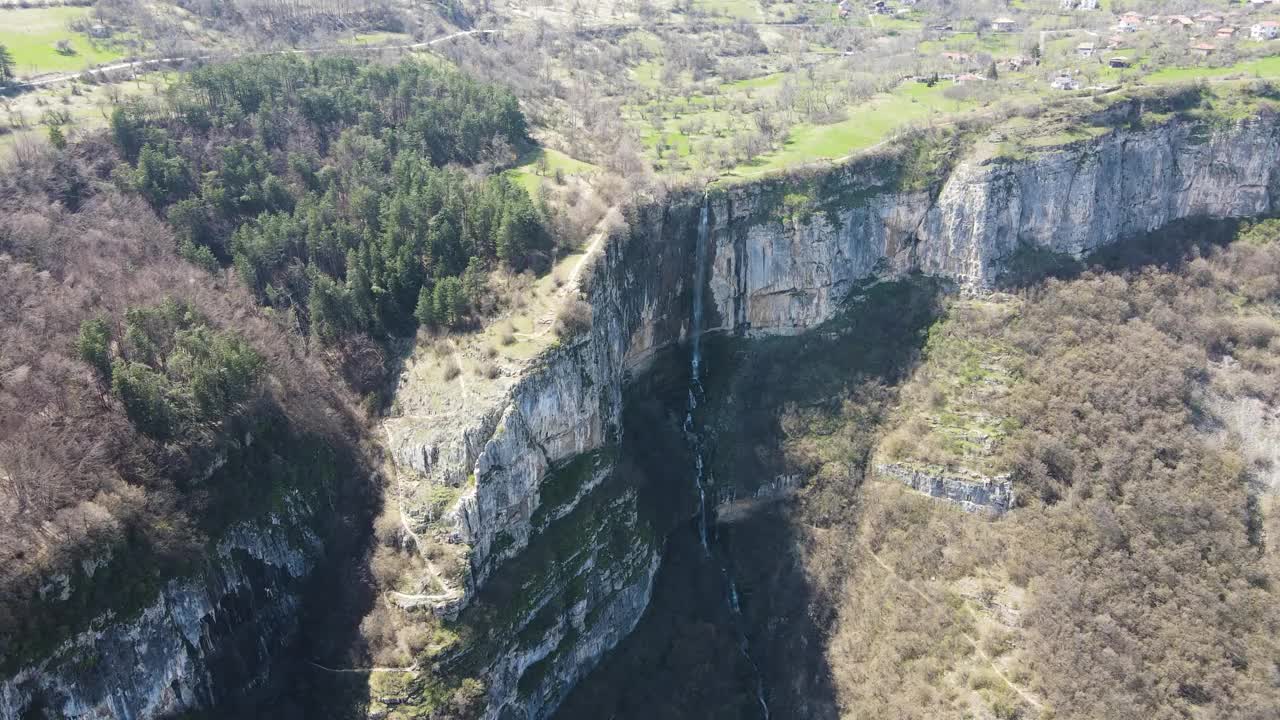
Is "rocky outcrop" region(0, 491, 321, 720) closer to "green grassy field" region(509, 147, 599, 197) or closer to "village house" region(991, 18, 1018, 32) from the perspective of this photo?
"green grassy field" region(509, 147, 599, 197)

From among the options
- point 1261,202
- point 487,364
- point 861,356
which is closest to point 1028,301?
point 861,356

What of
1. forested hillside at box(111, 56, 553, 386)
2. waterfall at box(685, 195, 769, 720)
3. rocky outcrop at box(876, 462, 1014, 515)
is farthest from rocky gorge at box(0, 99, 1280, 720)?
rocky outcrop at box(876, 462, 1014, 515)

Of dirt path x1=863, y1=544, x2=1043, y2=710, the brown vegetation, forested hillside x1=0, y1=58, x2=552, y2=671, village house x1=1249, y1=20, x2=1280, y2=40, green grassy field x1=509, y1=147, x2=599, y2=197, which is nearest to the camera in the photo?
the brown vegetation

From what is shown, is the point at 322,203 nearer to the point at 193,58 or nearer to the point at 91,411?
the point at 91,411

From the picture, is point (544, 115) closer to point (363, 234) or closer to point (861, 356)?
point (363, 234)

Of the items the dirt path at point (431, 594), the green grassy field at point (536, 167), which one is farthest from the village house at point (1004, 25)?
the dirt path at point (431, 594)

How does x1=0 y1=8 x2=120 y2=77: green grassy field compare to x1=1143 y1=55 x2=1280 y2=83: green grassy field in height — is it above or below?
above

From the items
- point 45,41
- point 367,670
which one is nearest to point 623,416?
point 367,670

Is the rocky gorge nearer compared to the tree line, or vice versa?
the rocky gorge
